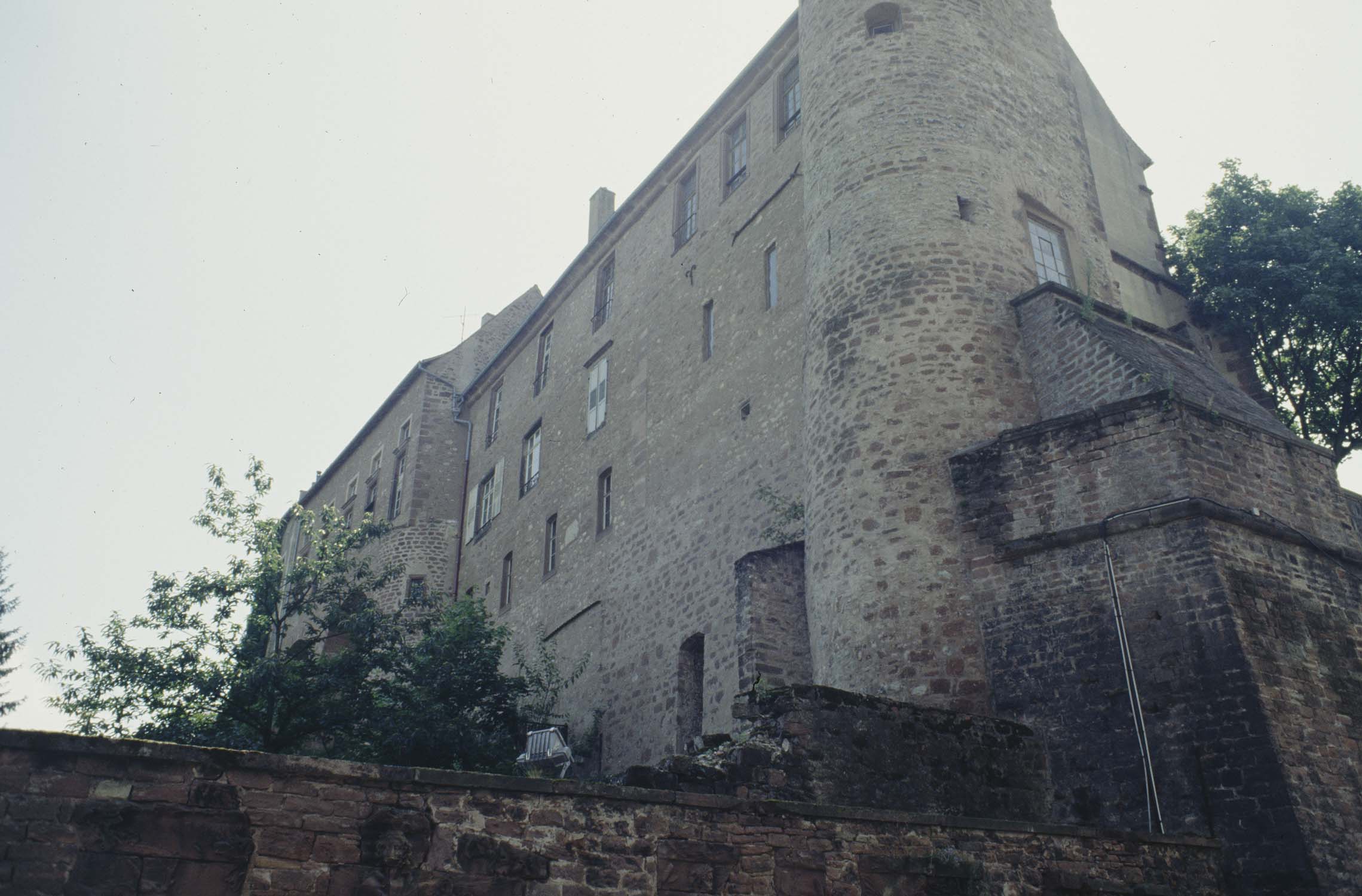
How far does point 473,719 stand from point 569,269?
11.2 meters

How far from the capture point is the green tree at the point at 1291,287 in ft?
61.7

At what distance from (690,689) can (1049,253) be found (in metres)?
7.63

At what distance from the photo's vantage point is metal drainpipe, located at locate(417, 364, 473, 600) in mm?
27219

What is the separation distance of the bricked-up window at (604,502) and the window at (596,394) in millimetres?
1063

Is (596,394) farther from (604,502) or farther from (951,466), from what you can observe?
(951,466)

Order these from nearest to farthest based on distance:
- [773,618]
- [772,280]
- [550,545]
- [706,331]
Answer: [773,618] → [772,280] → [706,331] → [550,545]

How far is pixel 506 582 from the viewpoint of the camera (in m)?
24.1

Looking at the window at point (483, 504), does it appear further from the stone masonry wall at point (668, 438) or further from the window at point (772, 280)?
the window at point (772, 280)

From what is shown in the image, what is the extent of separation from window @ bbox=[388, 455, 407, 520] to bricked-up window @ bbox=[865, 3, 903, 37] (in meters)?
17.6

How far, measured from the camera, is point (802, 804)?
7582mm

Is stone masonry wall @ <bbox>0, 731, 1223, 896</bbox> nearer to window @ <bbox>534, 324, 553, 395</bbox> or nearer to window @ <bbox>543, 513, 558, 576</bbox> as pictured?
window @ <bbox>543, 513, 558, 576</bbox>

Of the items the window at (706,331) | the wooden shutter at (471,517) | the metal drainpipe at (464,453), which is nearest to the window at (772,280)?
the window at (706,331)

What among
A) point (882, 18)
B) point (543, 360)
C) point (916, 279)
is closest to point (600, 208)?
point (543, 360)

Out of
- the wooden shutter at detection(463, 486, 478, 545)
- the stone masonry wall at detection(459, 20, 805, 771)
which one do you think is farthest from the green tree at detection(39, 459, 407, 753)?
the wooden shutter at detection(463, 486, 478, 545)
